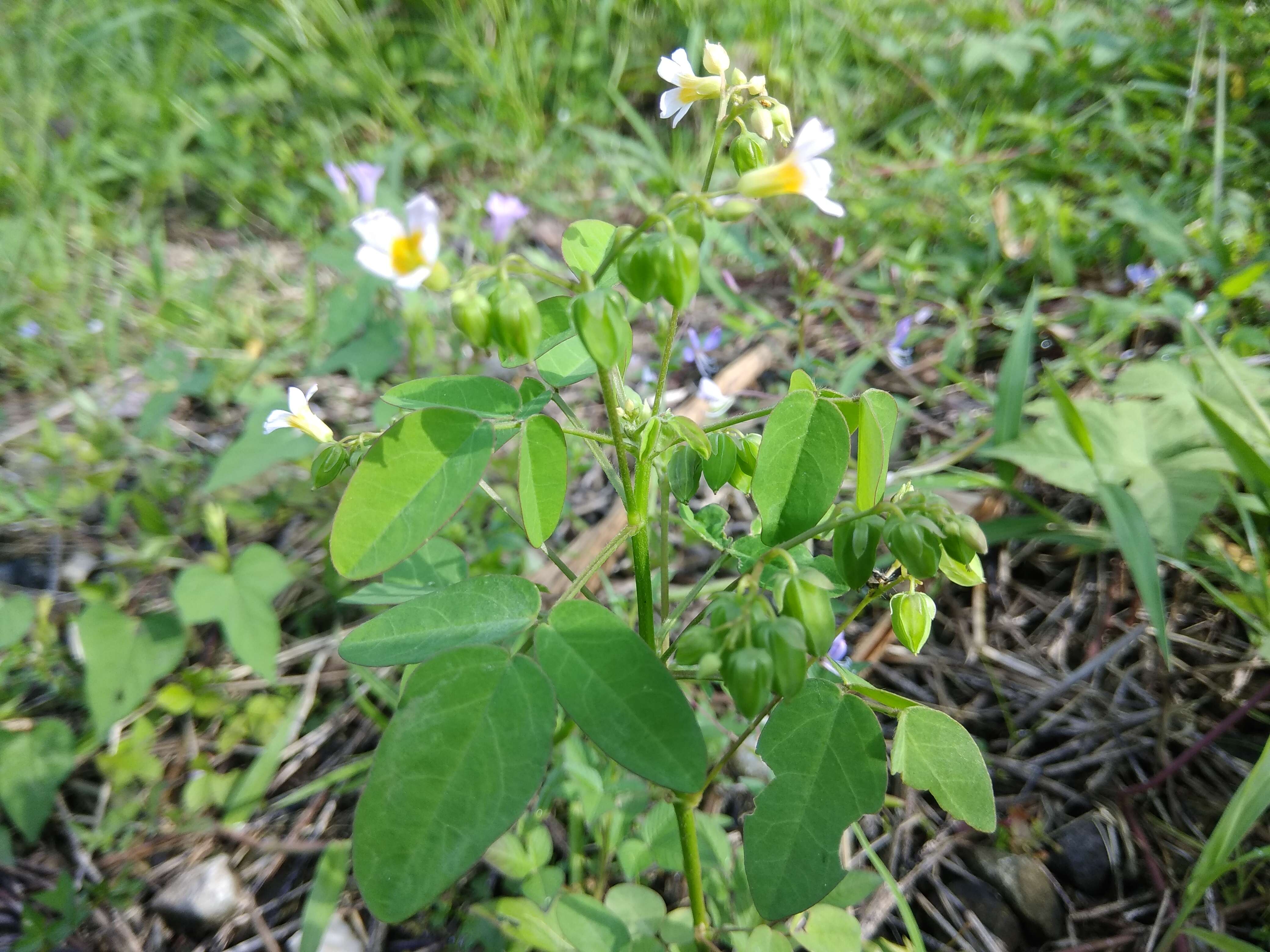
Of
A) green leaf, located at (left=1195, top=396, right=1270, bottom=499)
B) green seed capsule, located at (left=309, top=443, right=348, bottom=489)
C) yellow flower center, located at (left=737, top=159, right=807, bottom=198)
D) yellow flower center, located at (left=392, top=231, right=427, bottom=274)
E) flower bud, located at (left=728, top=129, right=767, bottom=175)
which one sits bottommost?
green leaf, located at (left=1195, top=396, right=1270, bottom=499)

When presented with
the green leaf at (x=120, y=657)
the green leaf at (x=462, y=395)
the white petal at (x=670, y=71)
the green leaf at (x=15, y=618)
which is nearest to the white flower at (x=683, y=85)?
the white petal at (x=670, y=71)

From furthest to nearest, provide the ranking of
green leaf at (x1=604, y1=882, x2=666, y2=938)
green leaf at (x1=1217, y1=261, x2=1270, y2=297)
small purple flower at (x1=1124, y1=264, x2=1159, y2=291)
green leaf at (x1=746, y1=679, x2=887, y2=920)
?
small purple flower at (x1=1124, y1=264, x2=1159, y2=291)
green leaf at (x1=1217, y1=261, x2=1270, y2=297)
green leaf at (x1=604, y1=882, x2=666, y2=938)
green leaf at (x1=746, y1=679, x2=887, y2=920)

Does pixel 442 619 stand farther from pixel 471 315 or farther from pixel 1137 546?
pixel 1137 546

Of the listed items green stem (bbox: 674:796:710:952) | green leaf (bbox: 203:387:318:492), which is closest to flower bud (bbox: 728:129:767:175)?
green stem (bbox: 674:796:710:952)

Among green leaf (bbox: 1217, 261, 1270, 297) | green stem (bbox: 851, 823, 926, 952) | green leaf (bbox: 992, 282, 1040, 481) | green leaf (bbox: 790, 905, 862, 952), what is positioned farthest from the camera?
green leaf (bbox: 1217, 261, 1270, 297)

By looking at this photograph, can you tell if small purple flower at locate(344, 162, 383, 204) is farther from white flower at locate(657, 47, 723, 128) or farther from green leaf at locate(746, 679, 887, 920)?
green leaf at locate(746, 679, 887, 920)

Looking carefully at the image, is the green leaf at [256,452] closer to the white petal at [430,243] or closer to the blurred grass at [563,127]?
the blurred grass at [563,127]

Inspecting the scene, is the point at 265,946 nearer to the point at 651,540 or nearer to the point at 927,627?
the point at 651,540

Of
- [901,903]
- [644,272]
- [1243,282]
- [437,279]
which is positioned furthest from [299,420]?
[1243,282]
